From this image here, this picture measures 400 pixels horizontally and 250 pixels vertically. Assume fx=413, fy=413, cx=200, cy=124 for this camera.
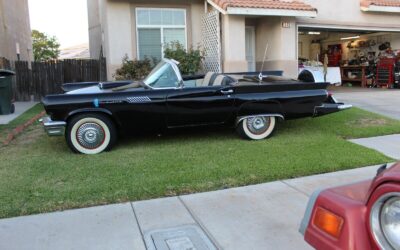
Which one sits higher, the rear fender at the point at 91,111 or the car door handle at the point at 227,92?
the car door handle at the point at 227,92

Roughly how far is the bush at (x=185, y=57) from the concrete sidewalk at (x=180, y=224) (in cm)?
780

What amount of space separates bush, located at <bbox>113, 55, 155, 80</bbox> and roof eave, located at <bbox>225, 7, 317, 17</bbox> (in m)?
2.84

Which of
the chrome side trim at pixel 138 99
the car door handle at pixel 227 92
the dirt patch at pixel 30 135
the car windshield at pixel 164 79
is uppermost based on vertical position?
the car windshield at pixel 164 79

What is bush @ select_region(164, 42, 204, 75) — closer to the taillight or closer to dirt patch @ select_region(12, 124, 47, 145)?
dirt patch @ select_region(12, 124, 47, 145)

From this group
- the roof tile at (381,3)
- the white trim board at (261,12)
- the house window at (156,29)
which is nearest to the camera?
the white trim board at (261,12)

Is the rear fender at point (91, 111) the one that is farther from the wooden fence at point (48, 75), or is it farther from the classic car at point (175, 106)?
the wooden fence at point (48, 75)

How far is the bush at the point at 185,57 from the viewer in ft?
39.4

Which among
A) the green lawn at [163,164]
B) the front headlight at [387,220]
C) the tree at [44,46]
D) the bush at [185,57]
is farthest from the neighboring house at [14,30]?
the front headlight at [387,220]

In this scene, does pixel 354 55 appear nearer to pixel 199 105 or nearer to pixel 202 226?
pixel 199 105

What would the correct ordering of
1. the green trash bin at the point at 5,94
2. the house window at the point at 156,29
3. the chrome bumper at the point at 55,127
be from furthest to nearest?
the house window at the point at 156,29
the green trash bin at the point at 5,94
the chrome bumper at the point at 55,127

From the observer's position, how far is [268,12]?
12.2 metres

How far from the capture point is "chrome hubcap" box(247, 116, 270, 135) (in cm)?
689

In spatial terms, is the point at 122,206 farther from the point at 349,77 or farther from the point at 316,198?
the point at 349,77

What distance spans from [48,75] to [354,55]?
14341mm
